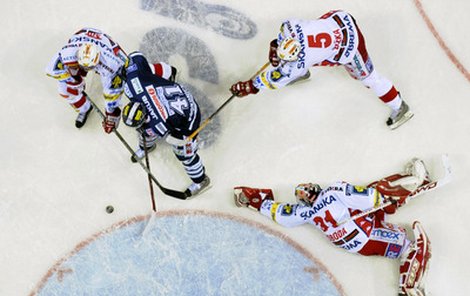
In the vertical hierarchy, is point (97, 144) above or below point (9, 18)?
below

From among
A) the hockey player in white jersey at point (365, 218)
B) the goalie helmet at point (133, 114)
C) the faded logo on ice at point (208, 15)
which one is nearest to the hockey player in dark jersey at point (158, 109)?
the goalie helmet at point (133, 114)

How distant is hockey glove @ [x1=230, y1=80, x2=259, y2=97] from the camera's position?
5000mm

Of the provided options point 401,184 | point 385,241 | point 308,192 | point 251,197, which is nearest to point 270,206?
point 251,197

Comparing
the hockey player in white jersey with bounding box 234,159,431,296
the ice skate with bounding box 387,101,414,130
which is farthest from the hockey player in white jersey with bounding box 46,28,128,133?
the ice skate with bounding box 387,101,414,130

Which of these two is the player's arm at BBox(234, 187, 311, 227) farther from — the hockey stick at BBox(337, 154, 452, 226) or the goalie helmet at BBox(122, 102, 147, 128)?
the goalie helmet at BBox(122, 102, 147, 128)

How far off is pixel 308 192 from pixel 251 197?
17.3 inches

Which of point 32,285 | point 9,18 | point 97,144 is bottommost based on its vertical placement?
point 32,285

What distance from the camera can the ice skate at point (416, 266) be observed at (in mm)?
4867

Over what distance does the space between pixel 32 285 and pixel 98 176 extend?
0.93 metres

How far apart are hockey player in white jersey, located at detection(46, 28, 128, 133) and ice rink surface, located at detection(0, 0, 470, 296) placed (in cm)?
40

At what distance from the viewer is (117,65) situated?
4.83m

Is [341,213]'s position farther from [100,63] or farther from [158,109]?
[100,63]

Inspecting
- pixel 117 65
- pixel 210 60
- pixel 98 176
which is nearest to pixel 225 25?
pixel 210 60

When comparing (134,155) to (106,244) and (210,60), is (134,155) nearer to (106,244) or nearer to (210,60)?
(106,244)
